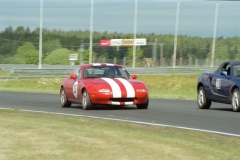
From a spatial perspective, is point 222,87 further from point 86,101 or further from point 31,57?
point 31,57

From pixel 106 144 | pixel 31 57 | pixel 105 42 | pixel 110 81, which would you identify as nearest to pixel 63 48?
pixel 105 42

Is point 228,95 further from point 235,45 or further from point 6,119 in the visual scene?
point 235,45

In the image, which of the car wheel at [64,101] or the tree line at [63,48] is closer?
the car wheel at [64,101]

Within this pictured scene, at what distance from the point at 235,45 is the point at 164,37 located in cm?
1225

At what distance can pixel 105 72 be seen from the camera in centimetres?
1947

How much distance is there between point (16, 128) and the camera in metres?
11.1

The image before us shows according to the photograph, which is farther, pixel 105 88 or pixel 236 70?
pixel 236 70

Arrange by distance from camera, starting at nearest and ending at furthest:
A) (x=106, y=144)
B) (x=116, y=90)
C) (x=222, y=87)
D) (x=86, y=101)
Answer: (x=106, y=144) → (x=116, y=90) → (x=86, y=101) → (x=222, y=87)

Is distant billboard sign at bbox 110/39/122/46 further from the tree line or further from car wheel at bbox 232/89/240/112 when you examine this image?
car wheel at bbox 232/89/240/112

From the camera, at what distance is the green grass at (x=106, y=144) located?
877cm

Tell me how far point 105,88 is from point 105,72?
3.95 ft

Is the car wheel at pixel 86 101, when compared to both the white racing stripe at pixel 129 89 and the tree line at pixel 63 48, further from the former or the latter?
the tree line at pixel 63 48

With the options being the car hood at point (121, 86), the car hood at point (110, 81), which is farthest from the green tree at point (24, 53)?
the car hood at point (121, 86)

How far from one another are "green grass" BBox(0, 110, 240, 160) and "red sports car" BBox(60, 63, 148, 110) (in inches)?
253
